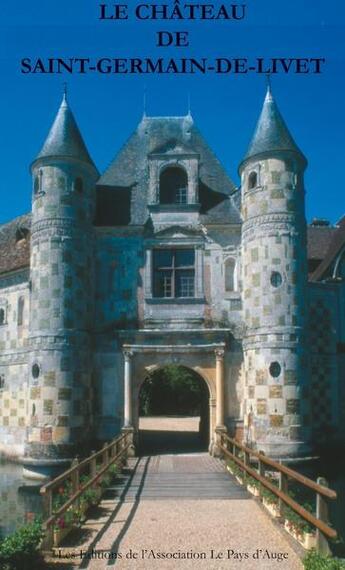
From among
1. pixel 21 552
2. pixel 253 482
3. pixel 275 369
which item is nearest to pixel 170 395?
pixel 275 369

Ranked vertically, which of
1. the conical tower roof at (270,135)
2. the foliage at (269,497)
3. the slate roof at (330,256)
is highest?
the conical tower roof at (270,135)

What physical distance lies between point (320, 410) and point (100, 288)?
9.51 meters

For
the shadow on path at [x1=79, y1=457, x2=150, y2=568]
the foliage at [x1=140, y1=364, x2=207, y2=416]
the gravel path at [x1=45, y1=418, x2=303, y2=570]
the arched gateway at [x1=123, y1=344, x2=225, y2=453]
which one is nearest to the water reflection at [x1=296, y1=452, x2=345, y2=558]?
the gravel path at [x1=45, y1=418, x2=303, y2=570]

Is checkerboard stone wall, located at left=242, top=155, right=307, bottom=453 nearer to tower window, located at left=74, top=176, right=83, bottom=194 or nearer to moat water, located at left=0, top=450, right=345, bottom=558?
moat water, located at left=0, top=450, right=345, bottom=558

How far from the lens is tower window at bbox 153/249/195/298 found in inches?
939

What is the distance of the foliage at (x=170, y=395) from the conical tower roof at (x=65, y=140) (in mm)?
31826

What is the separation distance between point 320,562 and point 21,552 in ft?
13.0

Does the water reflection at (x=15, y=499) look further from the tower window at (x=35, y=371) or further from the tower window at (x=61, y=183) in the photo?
the tower window at (x=61, y=183)

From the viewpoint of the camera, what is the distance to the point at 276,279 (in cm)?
2208

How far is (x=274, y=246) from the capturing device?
22.2 meters

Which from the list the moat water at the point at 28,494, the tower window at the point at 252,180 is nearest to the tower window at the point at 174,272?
the tower window at the point at 252,180

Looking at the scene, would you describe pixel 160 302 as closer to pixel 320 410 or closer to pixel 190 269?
pixel 190 269

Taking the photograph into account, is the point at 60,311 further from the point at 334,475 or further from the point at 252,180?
the point at 334,475

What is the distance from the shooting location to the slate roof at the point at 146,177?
2434 centimetres
